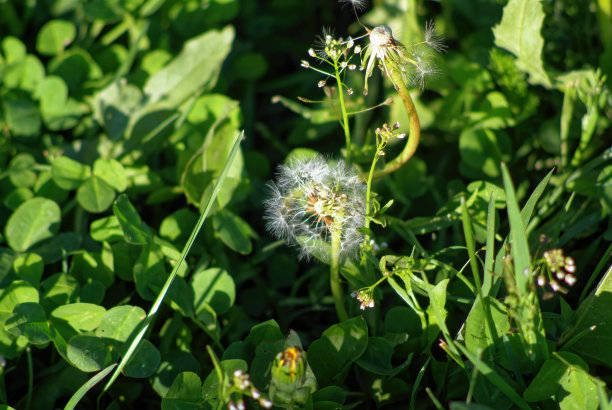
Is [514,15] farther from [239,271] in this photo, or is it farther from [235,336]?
[235,336]

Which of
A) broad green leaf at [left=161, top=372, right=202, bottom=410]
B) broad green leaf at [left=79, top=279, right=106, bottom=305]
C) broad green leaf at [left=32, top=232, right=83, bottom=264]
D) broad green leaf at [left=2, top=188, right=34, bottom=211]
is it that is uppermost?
broad green leaf at [left=2, top=188, right=34, bottom=211]

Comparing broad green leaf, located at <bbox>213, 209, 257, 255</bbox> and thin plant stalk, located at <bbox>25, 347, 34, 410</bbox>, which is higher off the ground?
broad green leaf, located at <bbox>213, 209, 257, 255</bbox>

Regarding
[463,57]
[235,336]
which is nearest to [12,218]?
[235,336]

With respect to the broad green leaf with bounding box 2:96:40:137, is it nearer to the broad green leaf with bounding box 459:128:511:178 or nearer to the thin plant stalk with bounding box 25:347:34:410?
the thin plant stalk with bounding box 25:347:34:410

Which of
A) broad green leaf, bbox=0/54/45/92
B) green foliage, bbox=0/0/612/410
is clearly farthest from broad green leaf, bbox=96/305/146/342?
broad green leaf, bbox=0/54/45/92

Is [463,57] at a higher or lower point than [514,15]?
lower

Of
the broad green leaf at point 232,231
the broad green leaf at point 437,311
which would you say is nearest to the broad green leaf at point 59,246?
the broad green leaf at point 232,231

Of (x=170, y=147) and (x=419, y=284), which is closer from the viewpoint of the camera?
(x=419, y=284)
